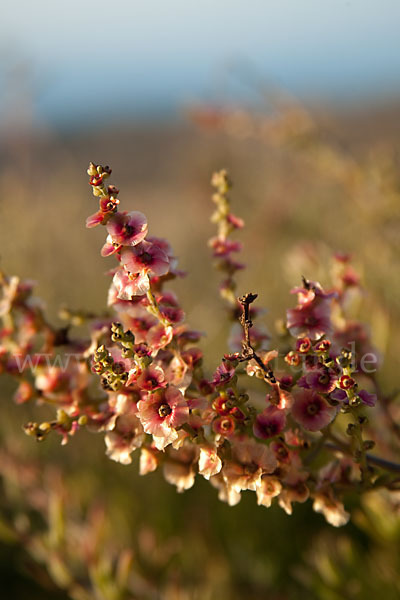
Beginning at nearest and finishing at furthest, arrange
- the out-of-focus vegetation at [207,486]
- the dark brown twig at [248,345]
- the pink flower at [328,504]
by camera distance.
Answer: the dark brown twig at [248,345], the pink flower at [328,504], the out-of-focus vegetation at [207,486]

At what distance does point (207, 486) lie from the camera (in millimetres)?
1667

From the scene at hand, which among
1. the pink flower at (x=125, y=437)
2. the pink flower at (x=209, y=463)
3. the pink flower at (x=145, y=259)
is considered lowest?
the pink flower at (x=209, y=463)

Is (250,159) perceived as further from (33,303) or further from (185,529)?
(33,303)

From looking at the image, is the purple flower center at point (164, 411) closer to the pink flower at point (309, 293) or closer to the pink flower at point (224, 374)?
the pink flower at point (224, 374)

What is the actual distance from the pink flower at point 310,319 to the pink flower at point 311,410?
84mm

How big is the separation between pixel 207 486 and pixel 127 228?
4.04ft

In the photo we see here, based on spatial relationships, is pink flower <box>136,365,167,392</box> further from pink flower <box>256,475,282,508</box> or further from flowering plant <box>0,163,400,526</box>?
pink flower <box>256,475,282,508</box>

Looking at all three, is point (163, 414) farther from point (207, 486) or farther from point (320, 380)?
point (207, 486)

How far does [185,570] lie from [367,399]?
3.20 ft

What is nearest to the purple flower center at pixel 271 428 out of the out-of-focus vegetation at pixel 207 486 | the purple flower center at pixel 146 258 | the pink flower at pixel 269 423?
the pink flower at pixel 269 423

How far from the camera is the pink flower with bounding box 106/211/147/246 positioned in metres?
0.58

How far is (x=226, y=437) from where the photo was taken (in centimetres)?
61

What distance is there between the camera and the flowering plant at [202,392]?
58cm

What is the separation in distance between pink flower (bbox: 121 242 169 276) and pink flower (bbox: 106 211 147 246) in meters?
0.02
